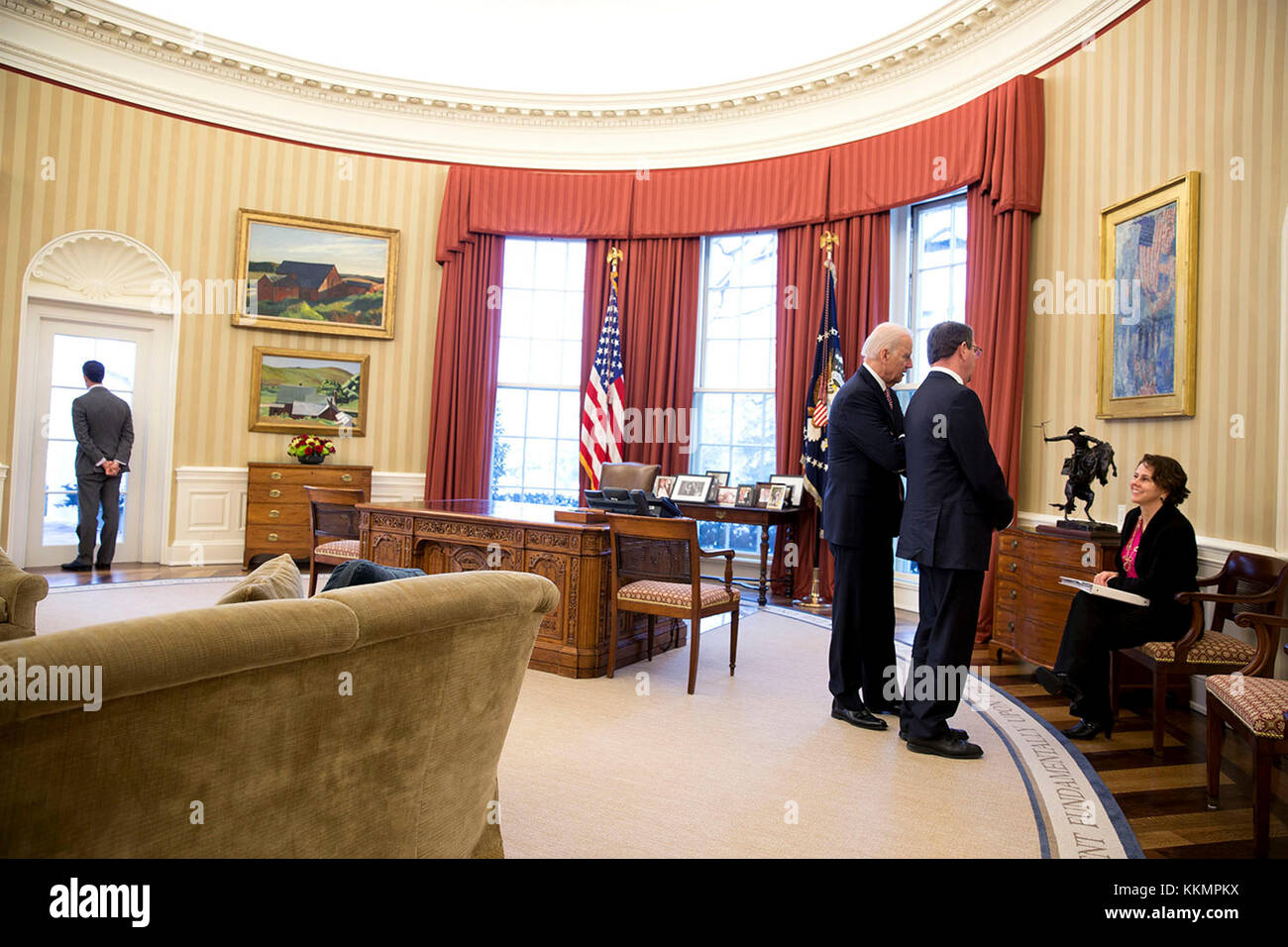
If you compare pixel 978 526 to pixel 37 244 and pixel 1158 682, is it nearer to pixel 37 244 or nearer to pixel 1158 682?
pixel 1158 682

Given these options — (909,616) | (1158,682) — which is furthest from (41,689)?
(909,616)

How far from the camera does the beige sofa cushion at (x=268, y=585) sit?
1752 mm

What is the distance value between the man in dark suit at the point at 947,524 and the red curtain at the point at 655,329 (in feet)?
16.8

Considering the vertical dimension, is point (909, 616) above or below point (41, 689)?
below

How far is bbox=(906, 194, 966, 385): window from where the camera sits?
23.6 ft

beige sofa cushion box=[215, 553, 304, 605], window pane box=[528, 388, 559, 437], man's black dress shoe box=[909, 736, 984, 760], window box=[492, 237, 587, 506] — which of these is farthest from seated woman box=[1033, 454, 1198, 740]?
window pane box=[528, 388, 559, 437]

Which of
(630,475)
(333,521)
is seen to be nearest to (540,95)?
(630,475)

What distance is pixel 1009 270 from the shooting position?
6258mm

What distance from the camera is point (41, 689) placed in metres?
1.07

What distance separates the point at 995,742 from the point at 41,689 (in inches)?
150

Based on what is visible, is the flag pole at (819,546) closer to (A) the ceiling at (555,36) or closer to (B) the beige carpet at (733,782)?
(A) the ceiling at (555,36)

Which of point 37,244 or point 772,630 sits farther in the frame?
point 37,244

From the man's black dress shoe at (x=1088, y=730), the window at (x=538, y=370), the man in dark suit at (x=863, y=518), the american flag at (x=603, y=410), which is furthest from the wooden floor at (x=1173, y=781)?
the window at (x=538, y=370)
